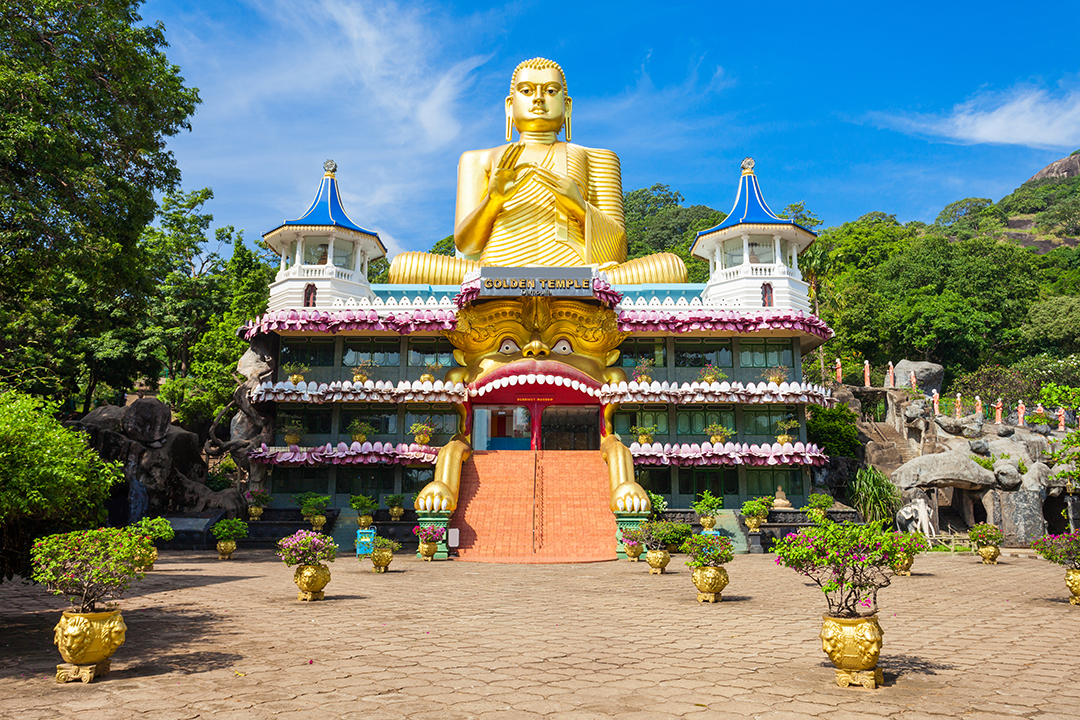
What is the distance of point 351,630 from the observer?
32.9 feet

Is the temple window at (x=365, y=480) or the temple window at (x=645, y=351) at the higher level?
the temple window at (x=645, y=351)

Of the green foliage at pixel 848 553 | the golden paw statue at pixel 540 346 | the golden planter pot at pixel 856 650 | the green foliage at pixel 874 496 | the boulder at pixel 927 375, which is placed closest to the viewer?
the golden planter pot at pixel 856 650

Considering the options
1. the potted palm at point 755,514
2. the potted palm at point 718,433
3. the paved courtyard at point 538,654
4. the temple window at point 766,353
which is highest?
the temple window at point 766,353

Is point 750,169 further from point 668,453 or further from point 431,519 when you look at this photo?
point 431,519

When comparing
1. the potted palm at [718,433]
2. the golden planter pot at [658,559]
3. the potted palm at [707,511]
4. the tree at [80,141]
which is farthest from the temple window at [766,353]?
the tree at [80,141]

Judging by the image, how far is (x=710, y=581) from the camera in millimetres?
Answer: 12305

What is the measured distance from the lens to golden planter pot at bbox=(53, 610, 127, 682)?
7289 mm

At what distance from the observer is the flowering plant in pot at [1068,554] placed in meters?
12.2

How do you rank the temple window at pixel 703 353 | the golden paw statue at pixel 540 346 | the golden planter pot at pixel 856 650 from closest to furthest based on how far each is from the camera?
the golden planter pot at pixel 856 650 < the golden paw statue at pixel 540 346 < the temple window at pixel 703 353

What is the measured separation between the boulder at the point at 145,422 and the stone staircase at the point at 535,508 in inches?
441

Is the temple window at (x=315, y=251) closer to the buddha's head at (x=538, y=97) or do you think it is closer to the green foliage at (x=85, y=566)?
the buddha's head at (x=538, y=97)

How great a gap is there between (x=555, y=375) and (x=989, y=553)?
13.3 meters

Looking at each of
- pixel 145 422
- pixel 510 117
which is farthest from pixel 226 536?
pixel 510 117

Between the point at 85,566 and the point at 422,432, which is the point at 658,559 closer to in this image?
the point at 85,566
